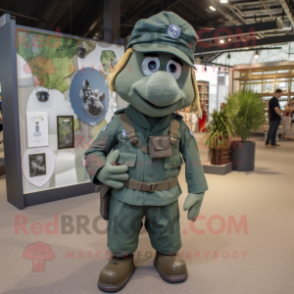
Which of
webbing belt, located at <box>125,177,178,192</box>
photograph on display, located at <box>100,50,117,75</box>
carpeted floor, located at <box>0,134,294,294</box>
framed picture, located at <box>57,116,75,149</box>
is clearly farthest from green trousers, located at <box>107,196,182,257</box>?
photograph on display, located at <box>100,50,117,75</box>

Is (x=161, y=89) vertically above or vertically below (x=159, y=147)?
above

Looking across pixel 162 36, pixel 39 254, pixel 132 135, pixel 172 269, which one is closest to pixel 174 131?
pixel 132 135

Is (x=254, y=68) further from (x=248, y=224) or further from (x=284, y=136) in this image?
(x=248, y=224)

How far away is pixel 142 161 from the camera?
162 cm

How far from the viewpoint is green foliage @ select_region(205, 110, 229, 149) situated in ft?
15.0

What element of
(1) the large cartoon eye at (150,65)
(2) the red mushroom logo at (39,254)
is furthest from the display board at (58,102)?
(1) the large cartoon eye at (150,65)

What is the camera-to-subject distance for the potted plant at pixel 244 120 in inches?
185

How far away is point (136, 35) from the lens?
160 centimetres

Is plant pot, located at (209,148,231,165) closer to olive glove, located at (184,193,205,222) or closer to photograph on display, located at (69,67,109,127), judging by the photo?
photograph on display, located at (69,67,109,127)

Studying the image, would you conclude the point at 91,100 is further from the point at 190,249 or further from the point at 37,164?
the point at 190,249

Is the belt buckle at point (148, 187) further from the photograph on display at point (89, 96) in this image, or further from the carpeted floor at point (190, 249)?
the photograph on display at point (89, 96)

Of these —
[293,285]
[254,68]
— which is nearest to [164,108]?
[293,285]

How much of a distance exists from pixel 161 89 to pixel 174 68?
0.22 m

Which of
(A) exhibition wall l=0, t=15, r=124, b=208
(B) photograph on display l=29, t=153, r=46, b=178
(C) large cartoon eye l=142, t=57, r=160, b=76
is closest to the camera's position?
(C) large cartoon eye l=142, t=57, r=160, b=76
